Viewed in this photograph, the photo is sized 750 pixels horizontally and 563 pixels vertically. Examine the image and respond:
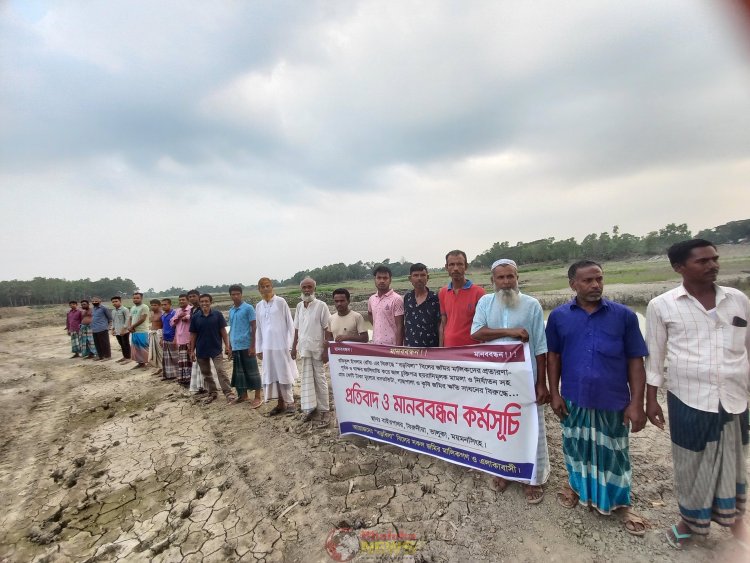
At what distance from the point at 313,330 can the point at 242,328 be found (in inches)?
54.5

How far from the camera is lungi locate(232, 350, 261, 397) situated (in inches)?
206

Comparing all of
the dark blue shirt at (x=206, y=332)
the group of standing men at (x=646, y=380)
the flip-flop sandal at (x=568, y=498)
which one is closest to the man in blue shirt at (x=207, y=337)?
the dark blue shirt at (x=206, y=332)

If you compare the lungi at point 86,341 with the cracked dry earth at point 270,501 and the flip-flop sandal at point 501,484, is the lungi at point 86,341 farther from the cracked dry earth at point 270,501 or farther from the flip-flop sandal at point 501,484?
the flip-flop sandal at point 501,484

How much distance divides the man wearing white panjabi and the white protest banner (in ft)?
4.20

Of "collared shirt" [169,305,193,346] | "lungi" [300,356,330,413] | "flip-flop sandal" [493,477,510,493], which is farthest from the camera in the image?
"collared shirt" [169,305,193,346]

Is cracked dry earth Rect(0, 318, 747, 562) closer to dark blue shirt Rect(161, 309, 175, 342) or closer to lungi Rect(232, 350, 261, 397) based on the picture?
lungi Rect(232, 350, 261, 397)

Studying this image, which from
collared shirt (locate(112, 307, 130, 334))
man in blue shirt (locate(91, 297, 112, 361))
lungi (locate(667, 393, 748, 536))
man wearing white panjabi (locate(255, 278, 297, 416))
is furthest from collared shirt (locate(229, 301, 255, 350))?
man in blue shirt (locate(91, 297, 112, 361))

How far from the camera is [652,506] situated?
99.3 inches

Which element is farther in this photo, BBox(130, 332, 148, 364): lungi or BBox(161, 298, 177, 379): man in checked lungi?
BBox(130, 332, 148, 364): lungi

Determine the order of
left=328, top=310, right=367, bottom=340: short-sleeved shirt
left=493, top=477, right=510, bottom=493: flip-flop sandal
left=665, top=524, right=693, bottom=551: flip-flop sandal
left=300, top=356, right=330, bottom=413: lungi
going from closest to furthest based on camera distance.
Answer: left=665, top=524, right=693, bottom=551: flip-flop sandal
left=493, top=477, right=510, bottom=493: flip-flop sandal
left=328, top=310, right=367, bottom=340: short-sleeved shirt
left=300, top=356, right=330, bottom=413: lungi

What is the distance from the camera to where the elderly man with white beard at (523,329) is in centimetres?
258

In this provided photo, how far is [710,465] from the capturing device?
208 centimetres

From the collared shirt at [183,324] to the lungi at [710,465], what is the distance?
6986 mm

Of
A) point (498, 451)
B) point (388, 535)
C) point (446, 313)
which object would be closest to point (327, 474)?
point (388, 535)
